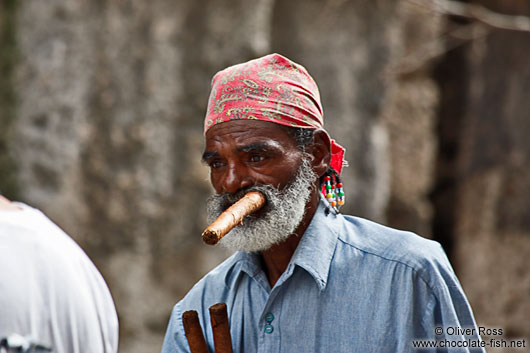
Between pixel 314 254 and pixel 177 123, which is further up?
pixel 177 123

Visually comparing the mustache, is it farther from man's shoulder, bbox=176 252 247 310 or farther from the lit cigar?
man's shoulder, bbox=176 252 247 310

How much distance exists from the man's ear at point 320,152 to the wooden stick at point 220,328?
2.05 feet

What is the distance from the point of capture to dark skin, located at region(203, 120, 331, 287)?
2.08 metres

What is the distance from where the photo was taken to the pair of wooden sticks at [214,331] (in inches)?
75.7

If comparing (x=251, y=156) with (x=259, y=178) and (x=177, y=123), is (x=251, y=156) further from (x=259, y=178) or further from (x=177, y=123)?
(x=177, y=123)

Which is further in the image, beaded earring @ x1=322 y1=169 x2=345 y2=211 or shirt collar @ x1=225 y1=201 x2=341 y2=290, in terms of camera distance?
beaded earring @ x1=322 y1=169 x2=345 y2=211

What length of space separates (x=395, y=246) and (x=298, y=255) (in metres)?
0.31

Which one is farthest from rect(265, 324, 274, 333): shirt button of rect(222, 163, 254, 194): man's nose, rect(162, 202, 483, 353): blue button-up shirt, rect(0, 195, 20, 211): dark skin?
rect(0, 195, 20, 211): dark skin

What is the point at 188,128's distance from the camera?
15.5ft

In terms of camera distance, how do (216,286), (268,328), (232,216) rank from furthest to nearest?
1. (216,286)
2. (268,328)
3. (232,216)

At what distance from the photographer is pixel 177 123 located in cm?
468

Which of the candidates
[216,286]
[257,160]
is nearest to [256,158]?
[257,160]

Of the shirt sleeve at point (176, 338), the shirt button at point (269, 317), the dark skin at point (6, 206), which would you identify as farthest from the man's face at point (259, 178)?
the dark skin at point (6, 206)

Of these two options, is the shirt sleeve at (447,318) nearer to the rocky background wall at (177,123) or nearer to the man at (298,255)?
the man at (298,255)
